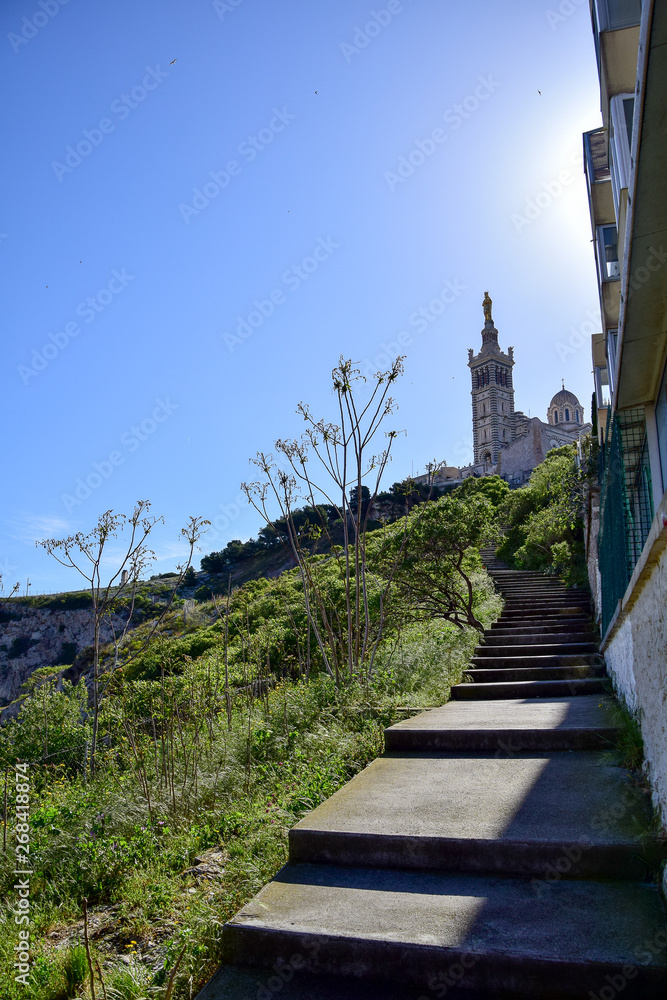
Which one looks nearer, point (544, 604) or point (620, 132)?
point (620, 132)

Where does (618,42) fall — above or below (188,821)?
above

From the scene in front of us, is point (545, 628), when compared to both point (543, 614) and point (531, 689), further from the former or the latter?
point (531, 689)

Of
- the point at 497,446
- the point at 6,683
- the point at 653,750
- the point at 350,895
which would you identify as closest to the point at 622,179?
the point at 653,750

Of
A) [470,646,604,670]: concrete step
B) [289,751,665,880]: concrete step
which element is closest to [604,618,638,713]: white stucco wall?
[289,751,665,880]: concrete step

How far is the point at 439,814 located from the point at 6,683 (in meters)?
29.7

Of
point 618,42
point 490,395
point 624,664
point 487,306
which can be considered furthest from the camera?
point 487,306

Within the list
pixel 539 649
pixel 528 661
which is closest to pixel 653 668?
pixel 528 661

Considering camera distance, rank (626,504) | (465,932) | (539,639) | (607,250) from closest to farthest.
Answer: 1. (465,932)
2. (626,504)
3. (539,639)
4. (607,250)

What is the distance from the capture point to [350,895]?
2430 millimetres

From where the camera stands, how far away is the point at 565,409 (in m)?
79.4

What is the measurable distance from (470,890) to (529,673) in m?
4.47

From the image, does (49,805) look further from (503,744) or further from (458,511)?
(458,511)

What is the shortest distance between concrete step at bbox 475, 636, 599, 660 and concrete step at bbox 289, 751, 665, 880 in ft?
12.8

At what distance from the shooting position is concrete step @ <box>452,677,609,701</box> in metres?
5.51
